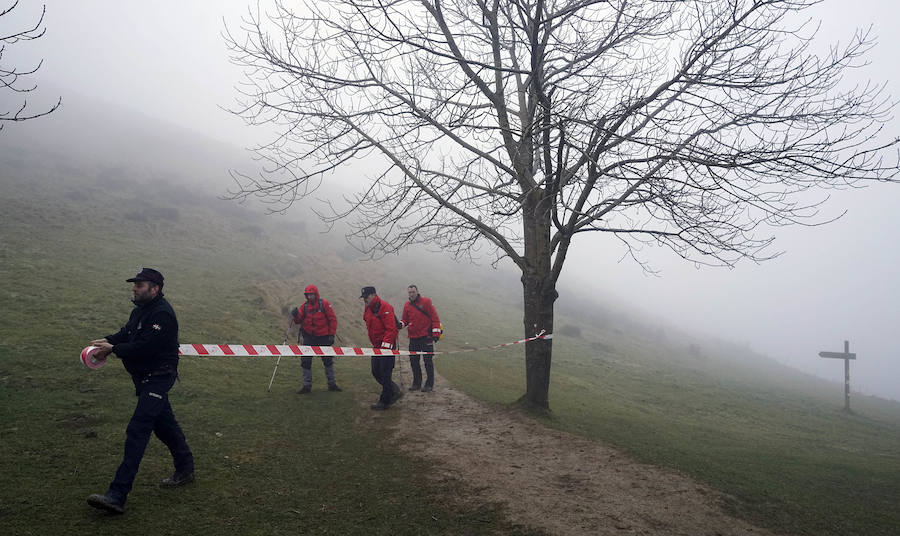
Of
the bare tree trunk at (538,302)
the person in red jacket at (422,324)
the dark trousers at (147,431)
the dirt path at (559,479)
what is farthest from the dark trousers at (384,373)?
the dark trousers at (147,431)

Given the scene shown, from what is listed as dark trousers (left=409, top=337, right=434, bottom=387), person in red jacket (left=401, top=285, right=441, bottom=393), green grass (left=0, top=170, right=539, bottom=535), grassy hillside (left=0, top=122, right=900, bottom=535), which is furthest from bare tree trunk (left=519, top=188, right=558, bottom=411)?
green grass (left=0, top=170, right=539, bottom=535)

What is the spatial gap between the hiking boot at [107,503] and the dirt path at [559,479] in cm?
324

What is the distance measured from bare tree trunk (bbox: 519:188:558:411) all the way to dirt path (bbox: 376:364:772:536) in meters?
0.65

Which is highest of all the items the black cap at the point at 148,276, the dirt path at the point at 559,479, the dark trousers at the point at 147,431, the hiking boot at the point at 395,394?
the black cap at the point at 148,276

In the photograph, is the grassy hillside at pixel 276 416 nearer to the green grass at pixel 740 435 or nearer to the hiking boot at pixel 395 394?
the green grass at pixel 740 435

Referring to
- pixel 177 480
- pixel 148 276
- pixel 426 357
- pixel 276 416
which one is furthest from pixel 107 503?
pixel 426 357

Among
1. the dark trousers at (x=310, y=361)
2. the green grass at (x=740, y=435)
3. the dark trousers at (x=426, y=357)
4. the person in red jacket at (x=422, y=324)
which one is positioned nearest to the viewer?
the green grass at (x=740, y=435)

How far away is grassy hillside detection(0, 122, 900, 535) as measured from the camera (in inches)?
189

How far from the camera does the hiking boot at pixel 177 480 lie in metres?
4.89

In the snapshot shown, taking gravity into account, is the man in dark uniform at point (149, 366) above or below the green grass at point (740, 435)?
above

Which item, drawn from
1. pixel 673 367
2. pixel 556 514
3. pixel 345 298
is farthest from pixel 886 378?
pixel 556 514

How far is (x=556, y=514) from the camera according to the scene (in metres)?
4.93

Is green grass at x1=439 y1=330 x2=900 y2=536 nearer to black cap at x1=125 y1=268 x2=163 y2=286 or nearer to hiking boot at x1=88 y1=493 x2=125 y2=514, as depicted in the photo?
hiking boot at x1=88 y1=493 x2=125 y2=514

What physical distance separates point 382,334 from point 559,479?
414cm
